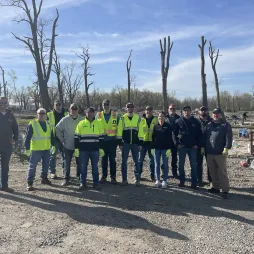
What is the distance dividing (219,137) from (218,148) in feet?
0.86

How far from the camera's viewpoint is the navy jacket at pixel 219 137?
7242 millimetres

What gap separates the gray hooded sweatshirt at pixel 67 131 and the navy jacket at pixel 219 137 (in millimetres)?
3395

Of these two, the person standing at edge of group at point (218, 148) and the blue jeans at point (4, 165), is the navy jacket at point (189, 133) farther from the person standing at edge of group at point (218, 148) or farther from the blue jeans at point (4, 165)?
the blue jeans at point (4, 165)

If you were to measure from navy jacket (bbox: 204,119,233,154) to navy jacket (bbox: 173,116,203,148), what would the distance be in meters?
0.31

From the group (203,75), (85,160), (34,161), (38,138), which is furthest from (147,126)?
(203,75)

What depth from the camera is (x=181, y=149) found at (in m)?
7.79

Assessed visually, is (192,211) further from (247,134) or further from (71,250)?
(247,134)

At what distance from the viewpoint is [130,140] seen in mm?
8039

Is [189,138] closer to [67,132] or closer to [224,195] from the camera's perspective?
[224,195]

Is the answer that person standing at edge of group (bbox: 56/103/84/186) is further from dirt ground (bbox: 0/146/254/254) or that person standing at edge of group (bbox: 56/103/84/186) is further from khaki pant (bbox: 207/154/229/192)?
khaki pant (bbox: 207/154/229/192)

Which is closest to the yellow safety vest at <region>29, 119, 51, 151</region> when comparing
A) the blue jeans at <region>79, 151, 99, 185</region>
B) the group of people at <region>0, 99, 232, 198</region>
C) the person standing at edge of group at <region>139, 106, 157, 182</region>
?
the group of people at <region>0, 99, 232, 198</region>

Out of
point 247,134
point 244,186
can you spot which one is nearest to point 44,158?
point 244,186

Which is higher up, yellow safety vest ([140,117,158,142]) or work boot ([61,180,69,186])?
yellow safety vest ([140,117,158,142])

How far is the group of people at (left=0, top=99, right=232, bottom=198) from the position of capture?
7.48m
